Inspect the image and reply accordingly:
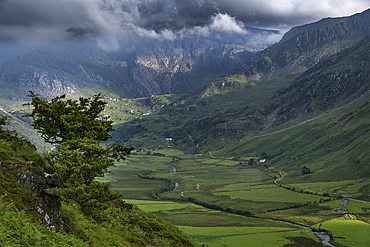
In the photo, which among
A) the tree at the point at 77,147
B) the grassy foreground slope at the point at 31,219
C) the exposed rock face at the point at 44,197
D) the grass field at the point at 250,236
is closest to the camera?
the grassy foreground slope at the point at 31,219

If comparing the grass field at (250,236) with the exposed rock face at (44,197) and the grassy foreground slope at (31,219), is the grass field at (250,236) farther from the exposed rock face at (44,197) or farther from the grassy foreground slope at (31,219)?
the exposed rock face at (44,197)

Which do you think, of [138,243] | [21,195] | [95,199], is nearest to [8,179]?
[21,195]

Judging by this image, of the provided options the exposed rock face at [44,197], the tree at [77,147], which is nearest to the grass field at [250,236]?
the tree at [77,147]

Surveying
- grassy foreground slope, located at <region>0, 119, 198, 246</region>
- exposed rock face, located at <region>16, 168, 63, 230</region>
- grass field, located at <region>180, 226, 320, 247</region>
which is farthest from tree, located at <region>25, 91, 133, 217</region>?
grass field, located at <region>180, 226, 320, 247</region>

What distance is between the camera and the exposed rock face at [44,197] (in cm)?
2459

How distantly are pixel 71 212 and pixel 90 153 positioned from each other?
29.9 ft

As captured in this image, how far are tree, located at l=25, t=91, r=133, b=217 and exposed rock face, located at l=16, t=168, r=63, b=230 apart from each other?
546cm

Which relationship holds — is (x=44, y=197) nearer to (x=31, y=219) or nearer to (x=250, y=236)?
(x=31, y=219)

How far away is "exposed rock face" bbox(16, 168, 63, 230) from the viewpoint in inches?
968

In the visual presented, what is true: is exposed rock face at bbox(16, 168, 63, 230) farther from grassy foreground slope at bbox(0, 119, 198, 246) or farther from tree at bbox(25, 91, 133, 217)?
tree at bbox(25, 91, 133, 217)

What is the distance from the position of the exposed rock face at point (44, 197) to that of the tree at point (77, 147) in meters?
5.46

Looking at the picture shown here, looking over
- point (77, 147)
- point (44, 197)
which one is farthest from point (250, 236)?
point (44, 197)

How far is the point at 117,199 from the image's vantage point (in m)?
46.3

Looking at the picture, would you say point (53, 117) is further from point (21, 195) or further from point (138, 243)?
point (138, 243)
